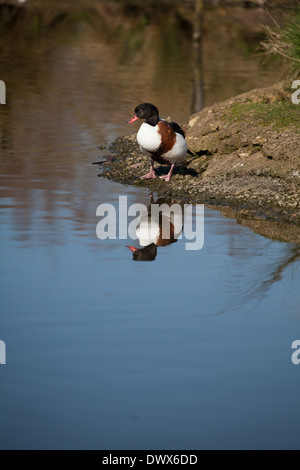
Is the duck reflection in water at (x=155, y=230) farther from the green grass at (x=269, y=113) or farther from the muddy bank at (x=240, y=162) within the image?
the green grass at (x=269, y=113)

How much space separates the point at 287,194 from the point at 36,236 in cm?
317

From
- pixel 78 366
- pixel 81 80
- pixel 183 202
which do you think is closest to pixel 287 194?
pixel 183 202

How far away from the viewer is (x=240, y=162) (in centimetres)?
1088

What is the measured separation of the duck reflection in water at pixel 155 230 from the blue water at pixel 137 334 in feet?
0.42

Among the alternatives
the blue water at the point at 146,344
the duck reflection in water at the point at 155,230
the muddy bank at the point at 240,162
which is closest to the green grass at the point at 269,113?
the muddy bank at the point at 240,162

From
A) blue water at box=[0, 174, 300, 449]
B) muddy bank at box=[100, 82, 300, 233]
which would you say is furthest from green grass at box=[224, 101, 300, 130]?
blue water at box=[0, 174, 300, 449]

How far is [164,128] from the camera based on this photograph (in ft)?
33.4

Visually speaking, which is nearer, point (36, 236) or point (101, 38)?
point (36, 236)

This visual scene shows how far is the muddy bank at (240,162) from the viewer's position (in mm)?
9758

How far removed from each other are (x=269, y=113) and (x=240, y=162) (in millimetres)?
1065

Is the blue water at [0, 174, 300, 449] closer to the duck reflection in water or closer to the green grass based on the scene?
the duck reflection in water

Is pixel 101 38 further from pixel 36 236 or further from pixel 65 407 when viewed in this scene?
pixel 65 407

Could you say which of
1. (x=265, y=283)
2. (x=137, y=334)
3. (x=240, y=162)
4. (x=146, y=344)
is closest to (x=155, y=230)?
(x=265, y=283)

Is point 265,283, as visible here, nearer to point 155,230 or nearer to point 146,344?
point 146,344
